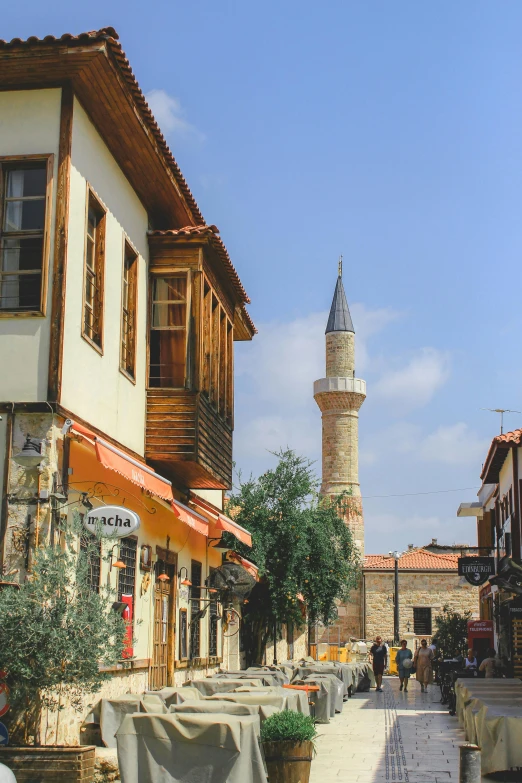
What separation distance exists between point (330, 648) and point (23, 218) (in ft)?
82.0

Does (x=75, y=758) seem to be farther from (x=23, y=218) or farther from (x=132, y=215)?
(x=132, y=215)

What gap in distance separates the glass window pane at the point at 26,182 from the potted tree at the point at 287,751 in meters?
6.00

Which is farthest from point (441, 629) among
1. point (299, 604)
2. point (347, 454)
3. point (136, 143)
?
point (136, 143)

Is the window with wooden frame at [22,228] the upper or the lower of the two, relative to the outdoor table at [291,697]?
upper

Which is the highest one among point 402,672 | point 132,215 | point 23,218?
point 132,215

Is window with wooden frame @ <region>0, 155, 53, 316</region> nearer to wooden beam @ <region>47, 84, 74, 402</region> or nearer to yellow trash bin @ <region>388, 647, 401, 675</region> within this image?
wooden beam @ <region>47, 84, 74, 402</region>

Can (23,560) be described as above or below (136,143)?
below

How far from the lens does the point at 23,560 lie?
30.4 feet

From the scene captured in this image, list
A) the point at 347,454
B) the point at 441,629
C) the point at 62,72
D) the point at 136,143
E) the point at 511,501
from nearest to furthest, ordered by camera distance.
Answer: the point at 62,72 → the point at 136,143 → the point at 511,501 → the point at 441,629 → the point at 347,454

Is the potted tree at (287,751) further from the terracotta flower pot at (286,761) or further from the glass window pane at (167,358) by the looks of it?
the glass window pane at (167,358)

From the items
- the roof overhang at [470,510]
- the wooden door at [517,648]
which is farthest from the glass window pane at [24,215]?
the roof overhang at [470,510]

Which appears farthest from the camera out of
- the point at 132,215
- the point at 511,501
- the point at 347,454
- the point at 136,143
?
the point at 347,454

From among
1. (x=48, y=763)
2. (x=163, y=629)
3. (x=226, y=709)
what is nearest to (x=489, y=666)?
(x=163, y=629)

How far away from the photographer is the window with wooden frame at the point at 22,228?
411 inches
